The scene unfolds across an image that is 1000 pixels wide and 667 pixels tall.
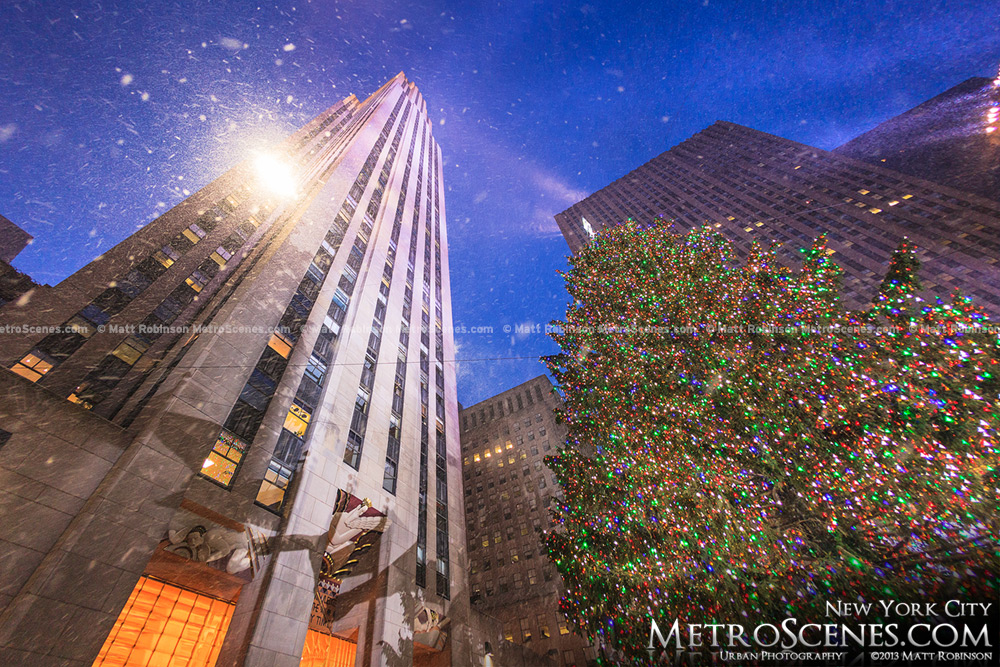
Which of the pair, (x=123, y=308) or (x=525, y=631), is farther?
(x=525, y=631)

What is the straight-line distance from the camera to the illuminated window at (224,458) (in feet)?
37.3

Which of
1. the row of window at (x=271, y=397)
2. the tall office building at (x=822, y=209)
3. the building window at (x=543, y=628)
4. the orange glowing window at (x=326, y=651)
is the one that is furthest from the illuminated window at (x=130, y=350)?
the tall office building at (x=822, y=209)

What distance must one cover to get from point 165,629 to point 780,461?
15850mm

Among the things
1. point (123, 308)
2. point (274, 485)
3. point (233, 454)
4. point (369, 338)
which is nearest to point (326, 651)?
point (274, 485)

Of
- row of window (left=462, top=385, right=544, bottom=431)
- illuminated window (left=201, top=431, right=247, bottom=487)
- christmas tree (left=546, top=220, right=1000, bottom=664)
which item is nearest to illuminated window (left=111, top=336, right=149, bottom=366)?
illuminated window (left=201, top=431, right=247, bottom=487)

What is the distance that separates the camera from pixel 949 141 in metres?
37.9

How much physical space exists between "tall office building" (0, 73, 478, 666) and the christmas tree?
30.7ft

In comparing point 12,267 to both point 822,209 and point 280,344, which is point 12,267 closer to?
point 280,344

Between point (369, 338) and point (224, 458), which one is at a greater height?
point (369, 338)

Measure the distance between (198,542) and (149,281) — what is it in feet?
55.5

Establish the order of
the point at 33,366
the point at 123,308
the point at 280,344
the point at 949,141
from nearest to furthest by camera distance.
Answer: the point at 33,366 → the point at 280,344 → the point at 123,308 → the point at 949,141

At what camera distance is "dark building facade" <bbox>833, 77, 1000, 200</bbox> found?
112ft

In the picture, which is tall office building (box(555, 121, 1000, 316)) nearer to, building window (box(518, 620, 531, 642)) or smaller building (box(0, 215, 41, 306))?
building window (box(518, 620, 531, 642))

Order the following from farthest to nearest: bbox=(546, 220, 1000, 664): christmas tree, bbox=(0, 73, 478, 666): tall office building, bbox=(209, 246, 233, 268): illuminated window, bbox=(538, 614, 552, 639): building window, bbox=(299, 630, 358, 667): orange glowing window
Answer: bbox=(538, 614, 552, 639): building window, bbox=(209, 246, 233, 268): illuminated window, bbox=(299, 630, 358, 667): orange glowing window, bbox=(0, 73, 478, 666): tall office building, bbox=(546, 220, 1000, 664): christmas tree
